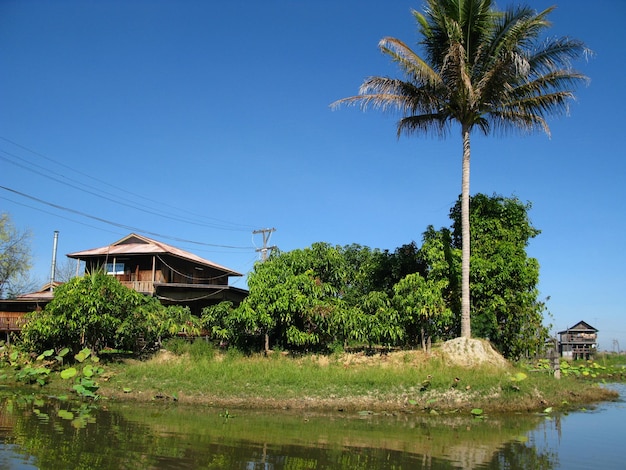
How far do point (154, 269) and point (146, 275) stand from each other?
5.81ft

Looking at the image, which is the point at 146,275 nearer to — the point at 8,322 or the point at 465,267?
the point at 8,322

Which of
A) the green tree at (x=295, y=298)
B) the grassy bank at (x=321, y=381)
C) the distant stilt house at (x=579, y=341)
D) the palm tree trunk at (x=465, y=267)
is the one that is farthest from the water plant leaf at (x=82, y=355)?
the distant stilt house at (x=579, y=341)

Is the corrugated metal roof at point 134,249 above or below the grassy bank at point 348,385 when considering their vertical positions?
above

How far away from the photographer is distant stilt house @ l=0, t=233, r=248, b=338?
34.2m

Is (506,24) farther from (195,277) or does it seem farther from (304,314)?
(195,277)

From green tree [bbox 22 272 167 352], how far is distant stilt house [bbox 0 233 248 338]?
1219 cm

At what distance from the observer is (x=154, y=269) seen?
34719 millimetres

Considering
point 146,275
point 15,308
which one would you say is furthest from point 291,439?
point 15,308

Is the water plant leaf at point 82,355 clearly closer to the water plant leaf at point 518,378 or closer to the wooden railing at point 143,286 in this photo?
the wooden railing at point 143,286

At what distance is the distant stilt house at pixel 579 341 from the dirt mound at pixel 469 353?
1284 inches

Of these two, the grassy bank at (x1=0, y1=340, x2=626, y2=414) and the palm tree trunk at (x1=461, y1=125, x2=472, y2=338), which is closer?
the grassy bank at (x1=0, y1=340, x2=626, y2=414)

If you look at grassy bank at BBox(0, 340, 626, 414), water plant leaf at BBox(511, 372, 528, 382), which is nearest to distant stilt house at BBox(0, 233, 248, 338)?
grassy bank at BBox(0, 340, 626, 414)

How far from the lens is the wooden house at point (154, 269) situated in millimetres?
35094

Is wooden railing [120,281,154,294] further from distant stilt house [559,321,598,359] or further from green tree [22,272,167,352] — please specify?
distant stilt house [559,321,598,359]
